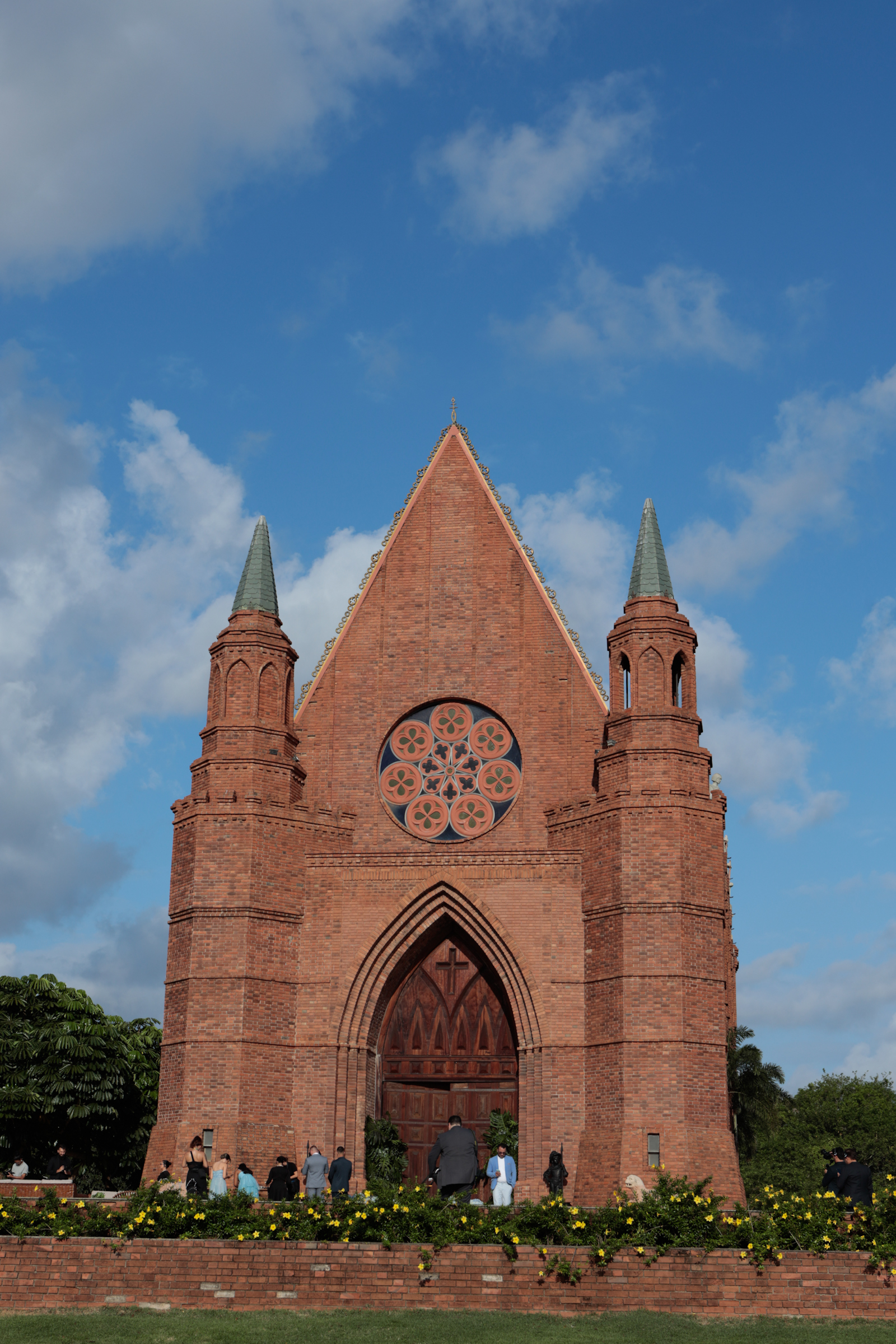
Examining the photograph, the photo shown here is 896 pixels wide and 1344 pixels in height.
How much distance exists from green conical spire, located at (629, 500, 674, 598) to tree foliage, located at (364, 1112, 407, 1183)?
10855 mm

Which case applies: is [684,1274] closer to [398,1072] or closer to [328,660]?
[398,1072]

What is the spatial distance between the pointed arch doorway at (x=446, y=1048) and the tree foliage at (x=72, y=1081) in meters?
8.15

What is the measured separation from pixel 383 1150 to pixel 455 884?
4879mm

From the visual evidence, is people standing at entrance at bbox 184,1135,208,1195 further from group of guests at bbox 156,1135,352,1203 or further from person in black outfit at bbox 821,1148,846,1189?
person in black outfit at bbox 821,1148,846,1189

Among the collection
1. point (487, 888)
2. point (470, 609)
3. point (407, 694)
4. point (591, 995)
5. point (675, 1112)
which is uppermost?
point (470, 609)

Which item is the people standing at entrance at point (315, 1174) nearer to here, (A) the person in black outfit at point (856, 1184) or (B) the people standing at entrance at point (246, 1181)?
(B) the people standing at entrance at point (246, 1181)

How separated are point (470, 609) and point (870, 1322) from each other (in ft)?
56.4

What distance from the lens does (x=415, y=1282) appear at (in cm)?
1450

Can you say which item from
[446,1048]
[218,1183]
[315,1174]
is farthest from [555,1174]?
[218,1183]

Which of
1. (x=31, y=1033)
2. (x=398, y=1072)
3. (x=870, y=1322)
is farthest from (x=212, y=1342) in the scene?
(x=31, y=1033)

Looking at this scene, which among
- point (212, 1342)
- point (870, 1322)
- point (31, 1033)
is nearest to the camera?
point (212, 1342)

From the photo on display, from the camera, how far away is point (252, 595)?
2842cm

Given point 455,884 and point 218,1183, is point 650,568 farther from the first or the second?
point 218,1183

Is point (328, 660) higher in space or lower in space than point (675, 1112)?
higher
